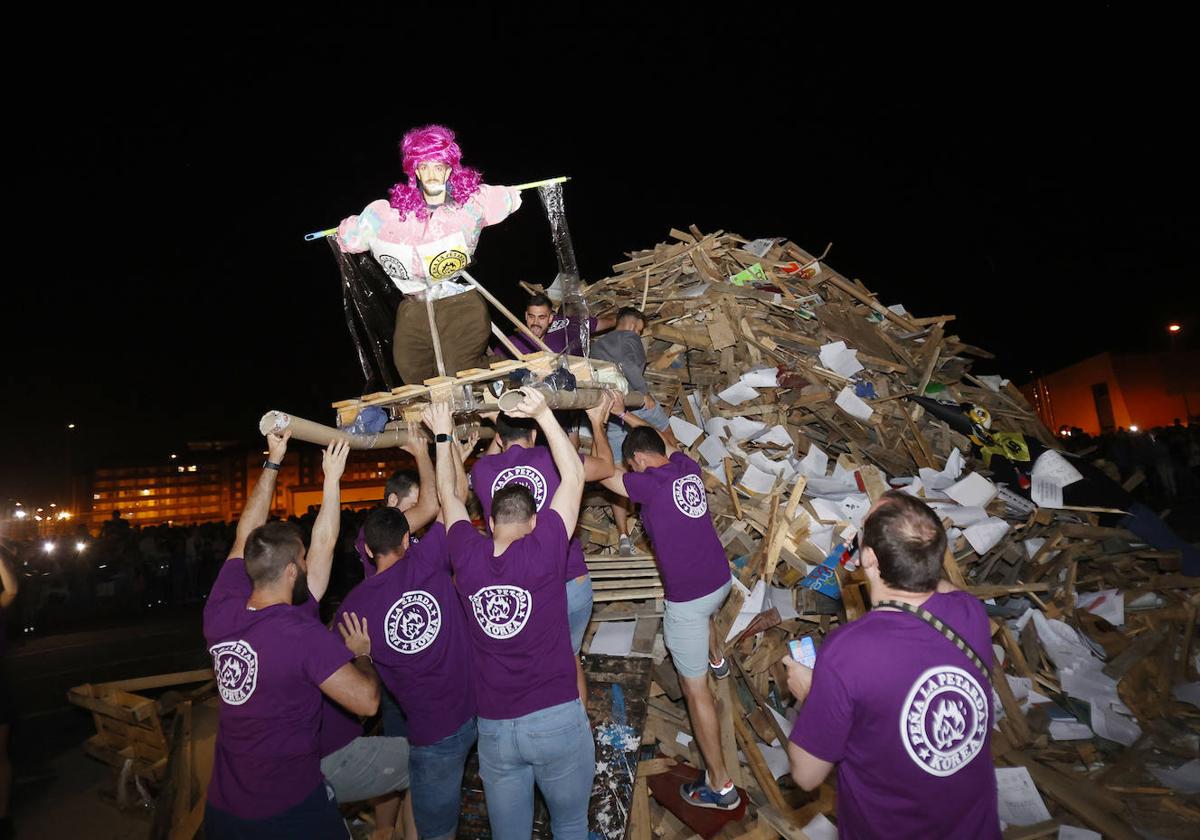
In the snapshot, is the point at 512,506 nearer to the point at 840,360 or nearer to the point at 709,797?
the point at 709,797

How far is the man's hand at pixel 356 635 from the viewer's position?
→ 3.66 meters

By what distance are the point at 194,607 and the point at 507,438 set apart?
14.8 m

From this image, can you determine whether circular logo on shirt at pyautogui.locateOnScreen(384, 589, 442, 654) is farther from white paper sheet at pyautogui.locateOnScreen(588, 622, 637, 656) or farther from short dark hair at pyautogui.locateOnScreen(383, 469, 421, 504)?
white paper sheet at pyautogui.locateOnScreen(588, 622, 637, 656)

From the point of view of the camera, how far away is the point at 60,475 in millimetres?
35656

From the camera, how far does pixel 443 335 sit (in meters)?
3.79

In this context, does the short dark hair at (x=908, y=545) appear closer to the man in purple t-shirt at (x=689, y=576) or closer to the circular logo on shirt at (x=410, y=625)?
the man in purple t-shirt at (x=689, y=576)

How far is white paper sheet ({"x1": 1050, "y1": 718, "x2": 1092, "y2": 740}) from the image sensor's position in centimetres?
511

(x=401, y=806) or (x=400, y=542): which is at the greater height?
(x=400, y=542)

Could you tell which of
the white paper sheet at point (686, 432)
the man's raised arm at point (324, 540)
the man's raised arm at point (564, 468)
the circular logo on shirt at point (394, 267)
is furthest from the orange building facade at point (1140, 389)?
the man's raised arm at point (324, 540)

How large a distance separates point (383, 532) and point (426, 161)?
7.41 feet

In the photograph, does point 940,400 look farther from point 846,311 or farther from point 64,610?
point 64,610

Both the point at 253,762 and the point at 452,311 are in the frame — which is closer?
→ the point at 253,762

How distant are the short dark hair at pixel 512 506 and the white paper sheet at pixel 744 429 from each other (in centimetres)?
433

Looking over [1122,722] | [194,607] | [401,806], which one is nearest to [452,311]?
[401,806]
